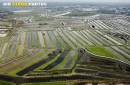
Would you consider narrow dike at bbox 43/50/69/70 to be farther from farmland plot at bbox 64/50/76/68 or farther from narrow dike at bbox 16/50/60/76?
narrow dike at bbox 16/50/60/76

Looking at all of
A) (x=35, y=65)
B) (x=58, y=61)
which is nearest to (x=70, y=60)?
(x=58, y=61)

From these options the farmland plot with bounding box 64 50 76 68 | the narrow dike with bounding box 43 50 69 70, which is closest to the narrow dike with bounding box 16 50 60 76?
the narrow dike with bounding box 43 50 69 70

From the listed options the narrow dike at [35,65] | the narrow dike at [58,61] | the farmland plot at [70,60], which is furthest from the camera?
the farmland plot at [70,60]

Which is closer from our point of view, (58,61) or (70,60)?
(58,61)

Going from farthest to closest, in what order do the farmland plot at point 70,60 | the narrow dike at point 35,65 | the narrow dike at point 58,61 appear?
1. the farmland plot at point 70,60
2. the narrow dike at point 58,61
3. the narrow dike at point 35,65

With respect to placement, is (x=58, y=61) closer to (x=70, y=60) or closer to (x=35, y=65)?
(x=70, y=60)

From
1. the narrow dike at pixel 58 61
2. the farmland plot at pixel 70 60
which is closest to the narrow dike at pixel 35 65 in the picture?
the narrow dike at pixel 58 61

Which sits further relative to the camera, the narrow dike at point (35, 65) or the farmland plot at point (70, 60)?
the farmland plot at point (70, 60)

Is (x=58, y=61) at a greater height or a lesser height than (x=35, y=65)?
greater

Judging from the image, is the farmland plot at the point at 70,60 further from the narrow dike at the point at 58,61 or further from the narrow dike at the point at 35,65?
the narrow dike at the point at 35,65

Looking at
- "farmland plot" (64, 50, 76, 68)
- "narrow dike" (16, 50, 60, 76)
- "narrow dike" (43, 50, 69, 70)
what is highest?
"farmland plot" (64, 50, 76, 68)

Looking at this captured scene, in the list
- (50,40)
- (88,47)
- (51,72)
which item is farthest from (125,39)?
(51,72)
